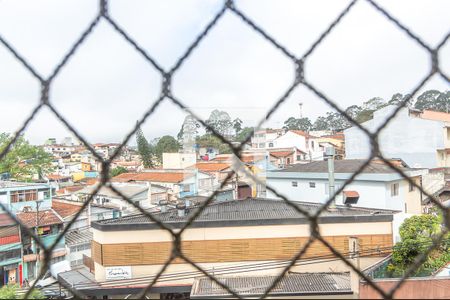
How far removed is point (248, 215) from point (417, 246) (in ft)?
6.82

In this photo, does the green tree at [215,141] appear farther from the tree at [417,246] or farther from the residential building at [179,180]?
the residential building at [179,180]

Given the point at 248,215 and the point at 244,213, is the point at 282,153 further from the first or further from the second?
the point at 248,215

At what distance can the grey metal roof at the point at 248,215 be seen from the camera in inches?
160

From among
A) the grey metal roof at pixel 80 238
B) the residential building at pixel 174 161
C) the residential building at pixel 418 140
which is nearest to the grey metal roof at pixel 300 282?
the grey metal roof at pixel 80 238

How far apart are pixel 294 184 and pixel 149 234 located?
4.06 m

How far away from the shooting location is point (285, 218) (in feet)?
13.8

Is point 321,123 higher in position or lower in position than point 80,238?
higher

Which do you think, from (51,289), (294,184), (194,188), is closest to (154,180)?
(194,188)

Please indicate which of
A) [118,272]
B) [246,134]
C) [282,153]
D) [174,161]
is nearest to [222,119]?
[246,134]

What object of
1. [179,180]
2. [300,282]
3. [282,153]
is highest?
[282,153]

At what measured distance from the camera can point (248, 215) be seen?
4.74 metres

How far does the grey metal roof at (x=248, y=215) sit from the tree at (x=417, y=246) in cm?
32

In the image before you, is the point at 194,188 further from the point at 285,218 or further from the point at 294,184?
the point at 285,218

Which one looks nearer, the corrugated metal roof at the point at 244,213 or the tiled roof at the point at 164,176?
the corrugated metal roof at the point at 244,213
